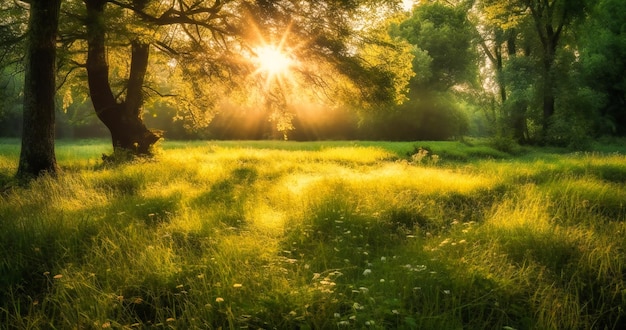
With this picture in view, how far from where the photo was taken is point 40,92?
9.30 meters

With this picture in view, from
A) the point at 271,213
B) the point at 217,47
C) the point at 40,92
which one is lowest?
the point at 271,213

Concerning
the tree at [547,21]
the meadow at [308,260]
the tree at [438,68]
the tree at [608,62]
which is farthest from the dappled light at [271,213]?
the tree at [608,62]

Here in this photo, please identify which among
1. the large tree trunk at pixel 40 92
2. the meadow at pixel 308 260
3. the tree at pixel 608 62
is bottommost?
the meadow at pixel 308 260

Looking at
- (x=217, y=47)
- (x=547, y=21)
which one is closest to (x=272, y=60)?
(x=217, y=47)

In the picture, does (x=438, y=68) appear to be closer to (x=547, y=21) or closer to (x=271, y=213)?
(x=547, y=21)

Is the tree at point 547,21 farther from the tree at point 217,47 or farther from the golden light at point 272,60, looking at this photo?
the golden light at point 272,60

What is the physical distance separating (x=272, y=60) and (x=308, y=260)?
9197mm

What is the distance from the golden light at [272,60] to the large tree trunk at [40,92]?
210 inches

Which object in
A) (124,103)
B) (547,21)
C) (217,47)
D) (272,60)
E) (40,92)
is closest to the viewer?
(40,92)

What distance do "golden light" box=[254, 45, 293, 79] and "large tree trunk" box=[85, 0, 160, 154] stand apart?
14.4 ft

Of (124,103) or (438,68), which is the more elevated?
(438,68)

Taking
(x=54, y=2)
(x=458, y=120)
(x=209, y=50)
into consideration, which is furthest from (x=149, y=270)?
(x=458, y=120)

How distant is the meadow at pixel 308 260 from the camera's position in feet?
10.3

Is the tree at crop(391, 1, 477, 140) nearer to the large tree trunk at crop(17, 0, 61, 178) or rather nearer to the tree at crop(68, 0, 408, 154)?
the tree at crop(68, 0, 408, 154)
